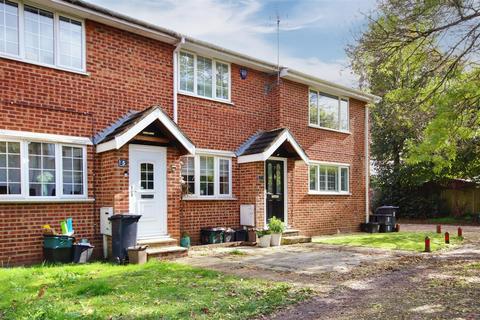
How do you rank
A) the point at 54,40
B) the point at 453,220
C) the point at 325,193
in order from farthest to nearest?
1. the point at 453,220
2. the point at 325,193
3. the point at 54,40

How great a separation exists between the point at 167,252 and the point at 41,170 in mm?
3527

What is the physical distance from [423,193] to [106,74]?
23336mm

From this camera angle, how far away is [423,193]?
92.5 ft

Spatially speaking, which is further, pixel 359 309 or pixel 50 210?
pixel 50 210

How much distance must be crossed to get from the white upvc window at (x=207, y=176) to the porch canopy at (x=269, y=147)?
697 mm

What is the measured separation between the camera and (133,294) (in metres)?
6.80

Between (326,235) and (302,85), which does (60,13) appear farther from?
(326,235)

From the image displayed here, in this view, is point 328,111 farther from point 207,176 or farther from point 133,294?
point 133,294

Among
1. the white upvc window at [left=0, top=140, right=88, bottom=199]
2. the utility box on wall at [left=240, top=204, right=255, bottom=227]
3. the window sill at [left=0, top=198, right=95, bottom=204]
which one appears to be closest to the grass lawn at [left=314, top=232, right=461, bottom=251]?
the utility box on wall at [left=240, top=204, right=255, bottom=227]

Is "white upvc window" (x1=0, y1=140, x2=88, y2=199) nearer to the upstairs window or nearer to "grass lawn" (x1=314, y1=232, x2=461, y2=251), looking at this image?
the upstairs window

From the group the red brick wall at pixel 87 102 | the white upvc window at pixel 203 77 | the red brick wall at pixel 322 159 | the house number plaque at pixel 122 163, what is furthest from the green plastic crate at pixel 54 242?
the red brick wall at pixel 322 159

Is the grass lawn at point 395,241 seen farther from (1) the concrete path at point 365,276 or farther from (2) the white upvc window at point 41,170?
(2) the white upvc window at point 41,170

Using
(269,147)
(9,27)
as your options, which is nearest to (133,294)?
(9,27)

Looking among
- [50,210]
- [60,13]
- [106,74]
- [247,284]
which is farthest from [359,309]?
[60,13]
